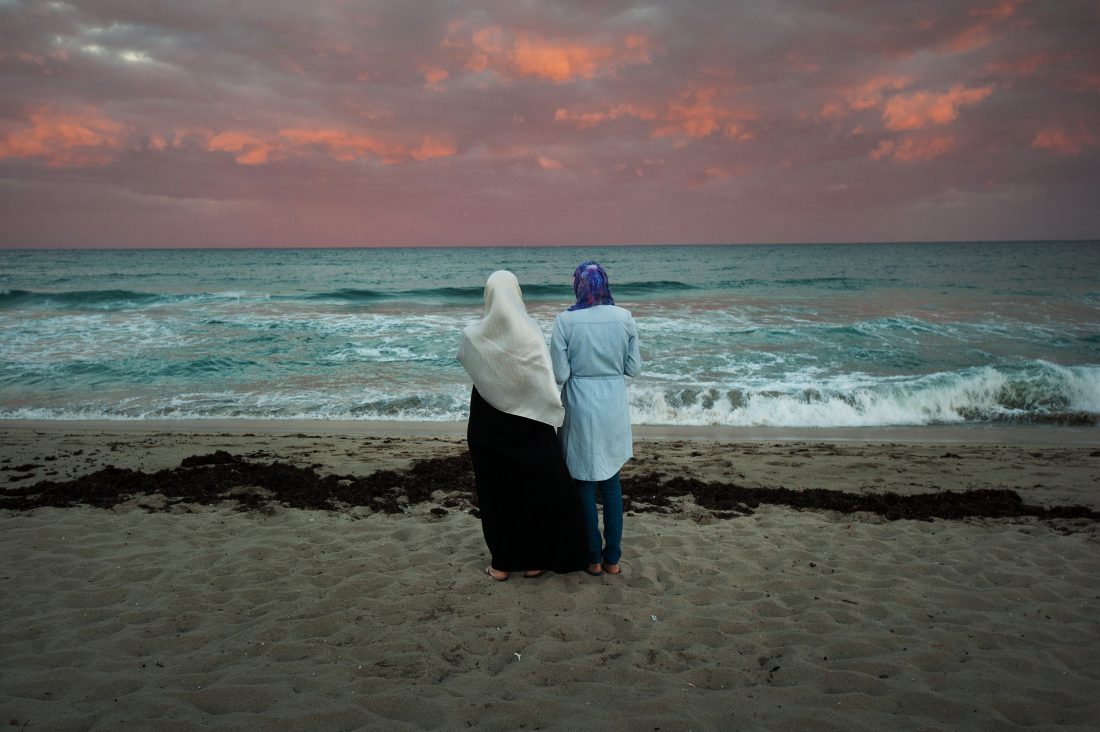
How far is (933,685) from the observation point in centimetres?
285

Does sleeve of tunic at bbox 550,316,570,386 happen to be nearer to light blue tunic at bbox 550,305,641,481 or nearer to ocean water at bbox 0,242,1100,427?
light blue tunic at bbox 550,305,641,481

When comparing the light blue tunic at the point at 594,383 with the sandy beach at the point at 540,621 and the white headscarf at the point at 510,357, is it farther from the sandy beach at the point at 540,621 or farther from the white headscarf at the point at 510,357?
the sandy beach at the point at 540,621

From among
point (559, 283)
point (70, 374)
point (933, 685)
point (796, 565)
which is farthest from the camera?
point (559, 283)

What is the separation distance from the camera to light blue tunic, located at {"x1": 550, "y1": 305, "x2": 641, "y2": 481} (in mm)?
3799

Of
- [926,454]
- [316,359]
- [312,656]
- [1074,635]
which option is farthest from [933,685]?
[316,359]

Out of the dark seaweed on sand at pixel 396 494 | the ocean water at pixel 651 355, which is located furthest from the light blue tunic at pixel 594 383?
the ocean water at pixel 651 355

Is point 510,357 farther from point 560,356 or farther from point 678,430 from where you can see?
point 678,430

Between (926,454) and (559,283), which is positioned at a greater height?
(559,283)

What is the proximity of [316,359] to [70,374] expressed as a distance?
15.8 feet

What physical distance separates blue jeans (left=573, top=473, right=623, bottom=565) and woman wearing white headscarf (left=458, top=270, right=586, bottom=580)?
9 cm

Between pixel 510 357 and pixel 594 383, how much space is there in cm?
57

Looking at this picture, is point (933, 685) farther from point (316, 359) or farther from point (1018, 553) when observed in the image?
point (316, 359)

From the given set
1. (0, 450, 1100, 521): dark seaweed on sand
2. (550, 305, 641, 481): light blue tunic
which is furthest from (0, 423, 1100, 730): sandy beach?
(550, 305, 641, 481): light blue tunic

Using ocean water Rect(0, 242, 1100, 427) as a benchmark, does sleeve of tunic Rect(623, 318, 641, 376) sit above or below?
above
